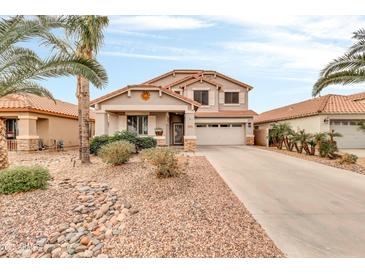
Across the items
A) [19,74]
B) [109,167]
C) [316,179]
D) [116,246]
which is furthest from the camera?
[109,167]

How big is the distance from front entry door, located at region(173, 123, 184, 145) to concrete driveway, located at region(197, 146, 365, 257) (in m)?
12.1

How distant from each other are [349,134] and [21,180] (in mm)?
23146

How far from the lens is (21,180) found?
324 inches

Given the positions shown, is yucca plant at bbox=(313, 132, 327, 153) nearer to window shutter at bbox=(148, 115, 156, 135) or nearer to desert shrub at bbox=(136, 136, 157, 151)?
desert shrub at bbox=(136, 136, 157, 151)

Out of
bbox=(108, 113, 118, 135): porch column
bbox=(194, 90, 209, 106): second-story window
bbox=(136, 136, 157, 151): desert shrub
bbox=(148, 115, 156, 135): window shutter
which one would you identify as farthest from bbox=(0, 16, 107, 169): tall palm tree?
bbox=(194, 90, 209, 106): second-story window

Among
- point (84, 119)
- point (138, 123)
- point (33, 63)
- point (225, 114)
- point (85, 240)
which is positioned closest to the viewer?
point (85, 240)

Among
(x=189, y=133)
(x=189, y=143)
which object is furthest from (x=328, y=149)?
(x=189, y=133)

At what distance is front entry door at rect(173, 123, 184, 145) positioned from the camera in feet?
80.2

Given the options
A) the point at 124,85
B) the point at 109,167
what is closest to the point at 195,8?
the point at 109,167

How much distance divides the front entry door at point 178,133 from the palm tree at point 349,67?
1427 cm

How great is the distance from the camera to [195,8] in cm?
592

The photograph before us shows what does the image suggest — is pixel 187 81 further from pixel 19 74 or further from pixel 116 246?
pixel 116 246

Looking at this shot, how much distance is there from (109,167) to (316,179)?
28.5 feet

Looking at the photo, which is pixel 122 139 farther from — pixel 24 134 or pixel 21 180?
pixel 21 180
